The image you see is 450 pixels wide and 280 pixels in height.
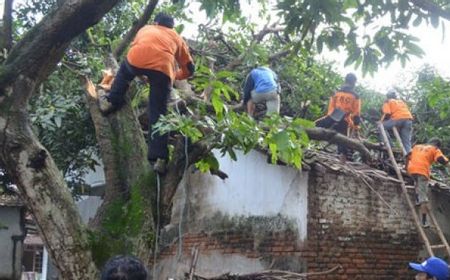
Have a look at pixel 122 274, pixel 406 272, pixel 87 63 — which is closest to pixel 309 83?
pixel 406 272

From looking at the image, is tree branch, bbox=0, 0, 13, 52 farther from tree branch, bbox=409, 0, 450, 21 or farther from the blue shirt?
the blue shirt

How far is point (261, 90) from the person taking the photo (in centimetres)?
879

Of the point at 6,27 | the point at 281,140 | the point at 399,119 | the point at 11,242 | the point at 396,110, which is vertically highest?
the point at 396,110

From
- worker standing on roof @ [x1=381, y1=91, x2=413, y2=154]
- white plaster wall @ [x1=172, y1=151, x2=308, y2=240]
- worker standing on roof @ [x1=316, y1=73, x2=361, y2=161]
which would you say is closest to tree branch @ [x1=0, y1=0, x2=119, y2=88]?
white plaster wall @ [x1=172, y1=151, x2=308, y2=240]

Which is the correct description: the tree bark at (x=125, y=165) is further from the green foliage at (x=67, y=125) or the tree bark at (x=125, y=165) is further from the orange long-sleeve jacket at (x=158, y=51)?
the green foliage at (x=67, y=125)

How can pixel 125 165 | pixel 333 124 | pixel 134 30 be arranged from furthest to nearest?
pixel 333 124 < pixel 134 30 < pixel 125 165

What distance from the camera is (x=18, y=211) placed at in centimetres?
1248

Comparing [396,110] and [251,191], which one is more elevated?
[396,110]

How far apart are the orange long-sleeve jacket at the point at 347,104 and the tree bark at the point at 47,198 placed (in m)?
6.05

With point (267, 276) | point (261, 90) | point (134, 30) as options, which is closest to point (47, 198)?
point (134, 30)

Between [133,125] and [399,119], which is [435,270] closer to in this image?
[133,125]

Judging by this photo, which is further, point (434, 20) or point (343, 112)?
point (343, 112)

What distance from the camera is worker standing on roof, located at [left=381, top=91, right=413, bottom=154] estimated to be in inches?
388

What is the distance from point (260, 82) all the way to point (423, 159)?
94.4 inches
